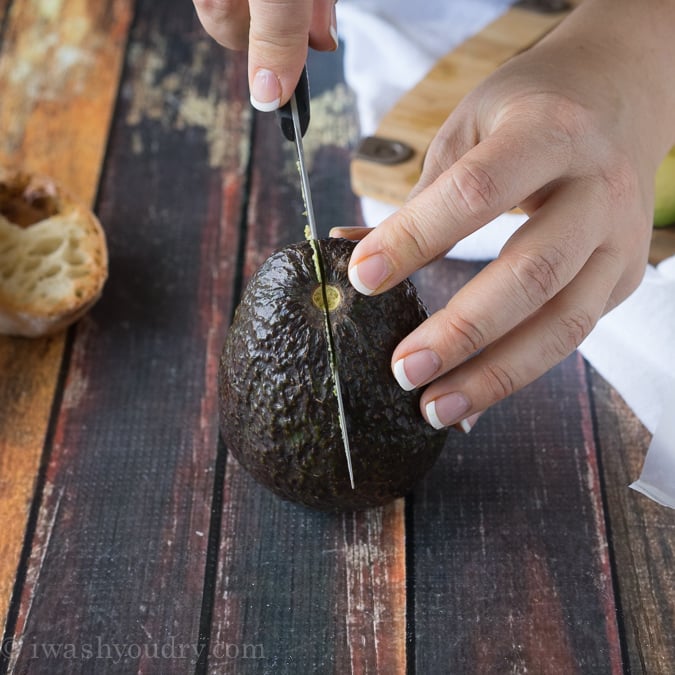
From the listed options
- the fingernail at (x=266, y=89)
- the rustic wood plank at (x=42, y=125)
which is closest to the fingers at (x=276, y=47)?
the fingernail at (x=266, y=89)

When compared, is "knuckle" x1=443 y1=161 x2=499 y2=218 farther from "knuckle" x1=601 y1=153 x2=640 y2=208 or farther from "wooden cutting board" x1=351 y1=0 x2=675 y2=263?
"wooden cutting board" x1=351 y1=0 x2=675 y2=263

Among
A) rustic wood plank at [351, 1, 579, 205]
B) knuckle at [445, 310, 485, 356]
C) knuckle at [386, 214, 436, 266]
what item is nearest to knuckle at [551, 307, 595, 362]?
knuckle at [445, 310, 485, 356]

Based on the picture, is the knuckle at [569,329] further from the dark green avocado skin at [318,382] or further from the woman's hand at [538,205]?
the dark green avocado skin at [318,382]

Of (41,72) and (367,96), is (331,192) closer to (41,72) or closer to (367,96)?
(367,96)

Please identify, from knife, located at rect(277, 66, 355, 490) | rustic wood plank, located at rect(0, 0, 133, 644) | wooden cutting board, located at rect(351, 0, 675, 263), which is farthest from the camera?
wooden cutting board, located at rect(351, 0, 675, 263)

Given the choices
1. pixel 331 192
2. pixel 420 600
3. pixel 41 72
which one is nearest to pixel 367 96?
pixel 331 192
